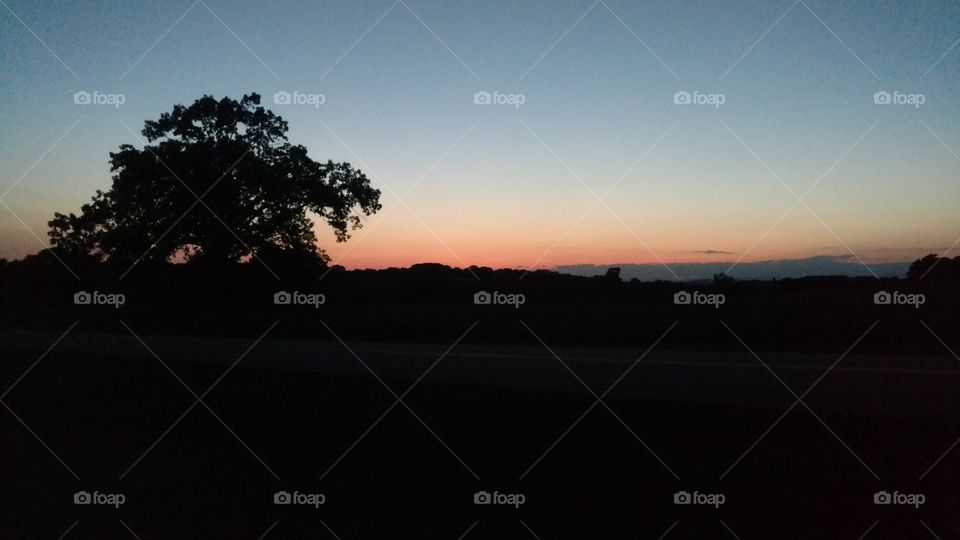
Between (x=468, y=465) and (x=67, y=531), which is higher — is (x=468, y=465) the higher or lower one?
the higher one

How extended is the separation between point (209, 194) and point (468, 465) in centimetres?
2013

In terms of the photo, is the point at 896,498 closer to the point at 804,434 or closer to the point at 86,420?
the point at 804,434

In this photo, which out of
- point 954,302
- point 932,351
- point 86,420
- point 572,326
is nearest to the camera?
point 86,420

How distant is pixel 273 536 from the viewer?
5.14 metres

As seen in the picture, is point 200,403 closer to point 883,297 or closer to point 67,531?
point 67,531

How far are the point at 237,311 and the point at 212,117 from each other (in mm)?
6650

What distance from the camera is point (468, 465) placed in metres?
6.65

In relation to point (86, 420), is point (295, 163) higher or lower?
higher

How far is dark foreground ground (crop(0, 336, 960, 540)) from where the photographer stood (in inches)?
206

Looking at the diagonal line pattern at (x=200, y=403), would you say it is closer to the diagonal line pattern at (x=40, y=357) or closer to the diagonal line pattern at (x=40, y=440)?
the diagonal line pattern at (x=40, y=440)

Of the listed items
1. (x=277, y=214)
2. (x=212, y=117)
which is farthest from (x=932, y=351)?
(x=212, y=117)

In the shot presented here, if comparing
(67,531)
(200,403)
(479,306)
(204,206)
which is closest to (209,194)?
(204,206)

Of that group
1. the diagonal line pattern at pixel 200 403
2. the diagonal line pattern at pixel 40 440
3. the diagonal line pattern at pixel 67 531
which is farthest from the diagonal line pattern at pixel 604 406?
the diagonal line pattern at pixel 40 440

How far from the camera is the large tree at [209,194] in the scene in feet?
77.5
